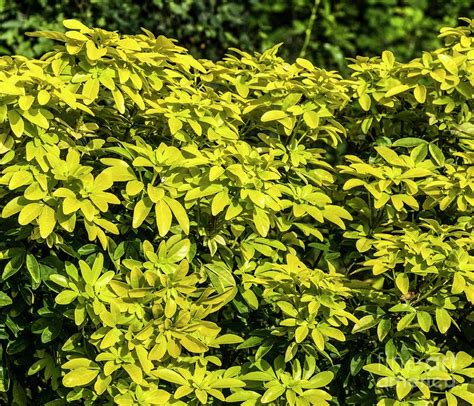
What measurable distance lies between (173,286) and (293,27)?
5.13 meters

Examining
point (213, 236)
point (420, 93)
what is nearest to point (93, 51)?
point (213, 236)

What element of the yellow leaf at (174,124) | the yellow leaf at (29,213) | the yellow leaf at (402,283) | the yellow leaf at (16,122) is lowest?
the yellow leaf at (402,283)

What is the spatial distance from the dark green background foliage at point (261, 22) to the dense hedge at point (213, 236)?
9.83 ft

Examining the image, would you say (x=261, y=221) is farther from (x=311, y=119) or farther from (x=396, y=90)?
(x=396, y=90)

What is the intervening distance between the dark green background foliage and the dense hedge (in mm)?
2996

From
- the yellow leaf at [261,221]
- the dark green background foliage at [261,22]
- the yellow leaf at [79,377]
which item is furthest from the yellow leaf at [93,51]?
the dark green background foliage at [261,22]

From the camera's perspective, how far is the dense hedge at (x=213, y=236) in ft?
8.42

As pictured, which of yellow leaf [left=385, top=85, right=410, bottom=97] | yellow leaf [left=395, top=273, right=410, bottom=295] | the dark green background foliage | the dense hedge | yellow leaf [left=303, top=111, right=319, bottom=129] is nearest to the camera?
the dense hedge

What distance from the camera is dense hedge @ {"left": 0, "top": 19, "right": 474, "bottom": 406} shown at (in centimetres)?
257

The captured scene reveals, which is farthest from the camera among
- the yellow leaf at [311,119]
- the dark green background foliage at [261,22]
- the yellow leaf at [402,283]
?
the dark green background foliage at [261,22]

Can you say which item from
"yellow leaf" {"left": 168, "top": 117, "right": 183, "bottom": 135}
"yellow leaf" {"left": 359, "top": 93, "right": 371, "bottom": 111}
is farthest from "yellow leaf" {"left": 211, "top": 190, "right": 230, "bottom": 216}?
"yellow leaf" {"left": 359, "top": 93, "right": 371, "bottom": 111}

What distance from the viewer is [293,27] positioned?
7328 mm

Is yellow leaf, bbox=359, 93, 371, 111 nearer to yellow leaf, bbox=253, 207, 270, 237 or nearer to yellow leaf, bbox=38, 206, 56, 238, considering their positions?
yellow leaf, bbox=253, 207, 270, 237

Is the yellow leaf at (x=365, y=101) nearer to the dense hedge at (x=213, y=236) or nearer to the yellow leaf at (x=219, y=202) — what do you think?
the dense hedge at (x=213, y=236)
